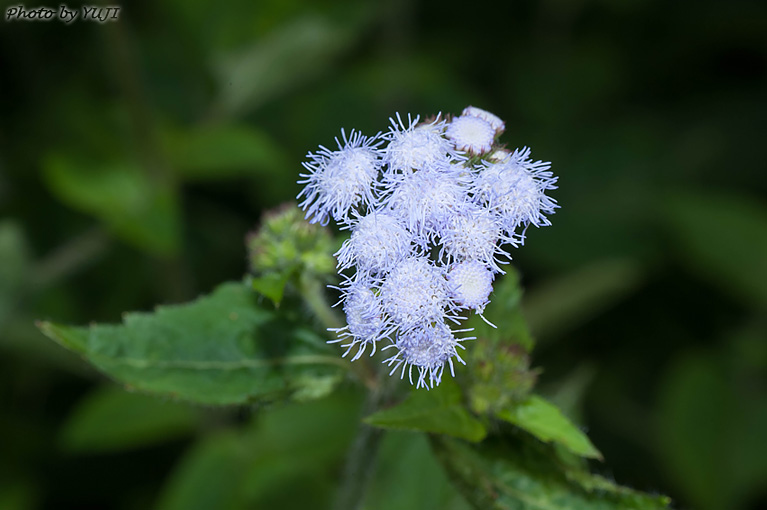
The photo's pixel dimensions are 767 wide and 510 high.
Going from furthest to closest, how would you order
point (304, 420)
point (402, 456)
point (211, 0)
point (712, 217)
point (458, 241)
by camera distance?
1. point (712, 217)
2. point (211, 0)
3. point (304, 420)
4. point (402, 456)
5. point (458, 241)

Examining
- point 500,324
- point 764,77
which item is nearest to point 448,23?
point 764,77

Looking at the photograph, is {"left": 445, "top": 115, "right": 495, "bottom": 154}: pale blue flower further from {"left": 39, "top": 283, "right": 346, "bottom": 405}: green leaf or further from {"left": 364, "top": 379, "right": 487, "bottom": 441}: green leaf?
{"left": 39, "top": 283, "right": 346, "bottom": 405}: green leaf

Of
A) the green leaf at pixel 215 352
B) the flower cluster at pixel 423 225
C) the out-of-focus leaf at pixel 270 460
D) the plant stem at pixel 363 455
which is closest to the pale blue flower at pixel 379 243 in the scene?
the flower cluster at pixel 423 225

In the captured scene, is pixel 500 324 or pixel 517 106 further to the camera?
pixel 517 106

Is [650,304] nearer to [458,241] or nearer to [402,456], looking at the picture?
[402,456]

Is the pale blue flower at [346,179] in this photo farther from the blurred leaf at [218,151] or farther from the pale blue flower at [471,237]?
the blurred leaf at [218,151]
